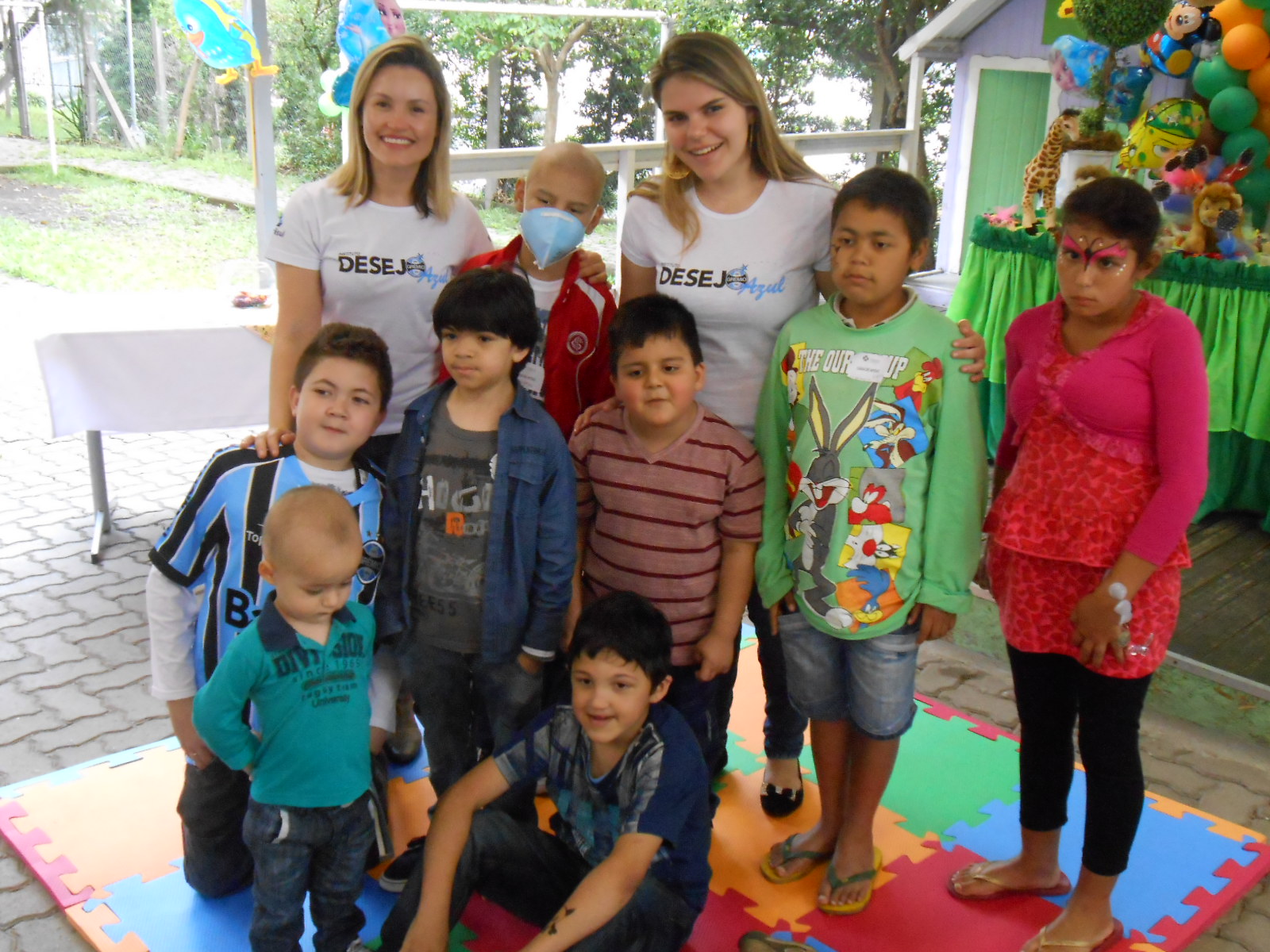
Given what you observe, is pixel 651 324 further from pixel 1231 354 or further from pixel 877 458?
pixel 1231 354

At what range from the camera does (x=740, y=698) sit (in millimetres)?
3059

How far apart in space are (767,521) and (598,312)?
538 millimetres

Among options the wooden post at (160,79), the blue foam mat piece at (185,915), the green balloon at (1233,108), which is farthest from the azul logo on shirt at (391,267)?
the wooden post at (160,79)

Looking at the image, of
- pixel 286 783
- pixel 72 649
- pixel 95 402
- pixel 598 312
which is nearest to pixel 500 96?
pixel 95 402

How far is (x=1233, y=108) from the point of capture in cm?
415

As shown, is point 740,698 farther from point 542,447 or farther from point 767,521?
point 542,447

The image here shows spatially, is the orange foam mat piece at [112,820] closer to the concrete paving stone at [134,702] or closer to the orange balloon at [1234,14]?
the concrete paving stone at [134,702]

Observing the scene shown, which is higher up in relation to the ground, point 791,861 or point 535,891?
point 535,891

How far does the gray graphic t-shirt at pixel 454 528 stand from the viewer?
2.01m

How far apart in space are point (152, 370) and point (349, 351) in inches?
81.6

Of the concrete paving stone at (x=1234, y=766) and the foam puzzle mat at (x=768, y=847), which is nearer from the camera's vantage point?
the foam puzzle mat at (x=768, y=847)

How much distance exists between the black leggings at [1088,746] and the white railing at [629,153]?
2343mm

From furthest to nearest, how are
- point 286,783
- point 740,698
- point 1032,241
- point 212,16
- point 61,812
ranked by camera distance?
point 1032,241 < point 212,16 < point 740,698 < point 61,812 < point 286,783

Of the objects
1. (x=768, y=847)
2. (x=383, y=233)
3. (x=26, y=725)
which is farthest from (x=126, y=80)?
(x=768, y=847)
